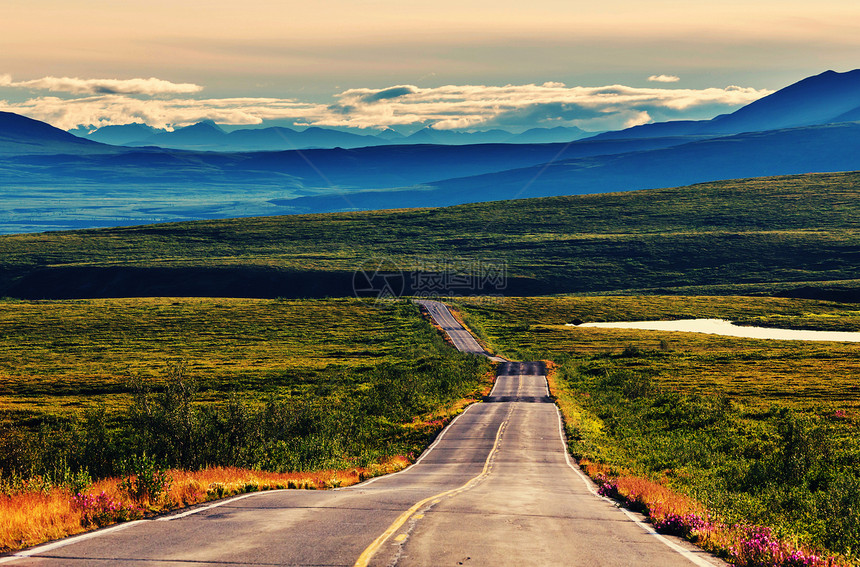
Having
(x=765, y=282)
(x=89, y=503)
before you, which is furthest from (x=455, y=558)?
(x=765, y=282)

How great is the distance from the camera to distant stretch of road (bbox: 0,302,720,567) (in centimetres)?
1109

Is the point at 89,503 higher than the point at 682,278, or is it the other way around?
the point at 89,503

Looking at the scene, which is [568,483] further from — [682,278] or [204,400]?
[682,278]

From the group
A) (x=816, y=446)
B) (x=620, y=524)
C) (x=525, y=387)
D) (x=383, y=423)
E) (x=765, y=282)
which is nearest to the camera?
(x=620, y=524)

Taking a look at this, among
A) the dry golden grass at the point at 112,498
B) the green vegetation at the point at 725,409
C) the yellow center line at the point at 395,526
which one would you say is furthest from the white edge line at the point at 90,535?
the green vegetation at the point at 725,409

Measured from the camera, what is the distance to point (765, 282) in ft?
553

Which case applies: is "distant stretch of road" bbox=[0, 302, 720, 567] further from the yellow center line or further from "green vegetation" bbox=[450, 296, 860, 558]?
"green vegetation" bbox=[450, 296, 860, 558]

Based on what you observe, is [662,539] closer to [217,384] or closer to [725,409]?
[725,409]

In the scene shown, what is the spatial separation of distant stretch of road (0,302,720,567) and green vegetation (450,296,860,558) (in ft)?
11.8

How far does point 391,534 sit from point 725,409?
42073mm

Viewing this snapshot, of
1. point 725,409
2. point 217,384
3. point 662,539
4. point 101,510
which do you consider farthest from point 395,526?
point 217,384

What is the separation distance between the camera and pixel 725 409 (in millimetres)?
48562

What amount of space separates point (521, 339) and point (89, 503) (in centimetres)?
9690

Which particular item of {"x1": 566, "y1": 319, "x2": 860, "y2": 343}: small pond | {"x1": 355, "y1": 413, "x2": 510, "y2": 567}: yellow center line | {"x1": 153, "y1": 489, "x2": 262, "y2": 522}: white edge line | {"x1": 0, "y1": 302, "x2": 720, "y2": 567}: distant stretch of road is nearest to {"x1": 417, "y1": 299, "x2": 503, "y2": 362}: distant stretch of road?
{"x1": 566, "y1": 319, "x2": 860, "y2": 343}: small pond
